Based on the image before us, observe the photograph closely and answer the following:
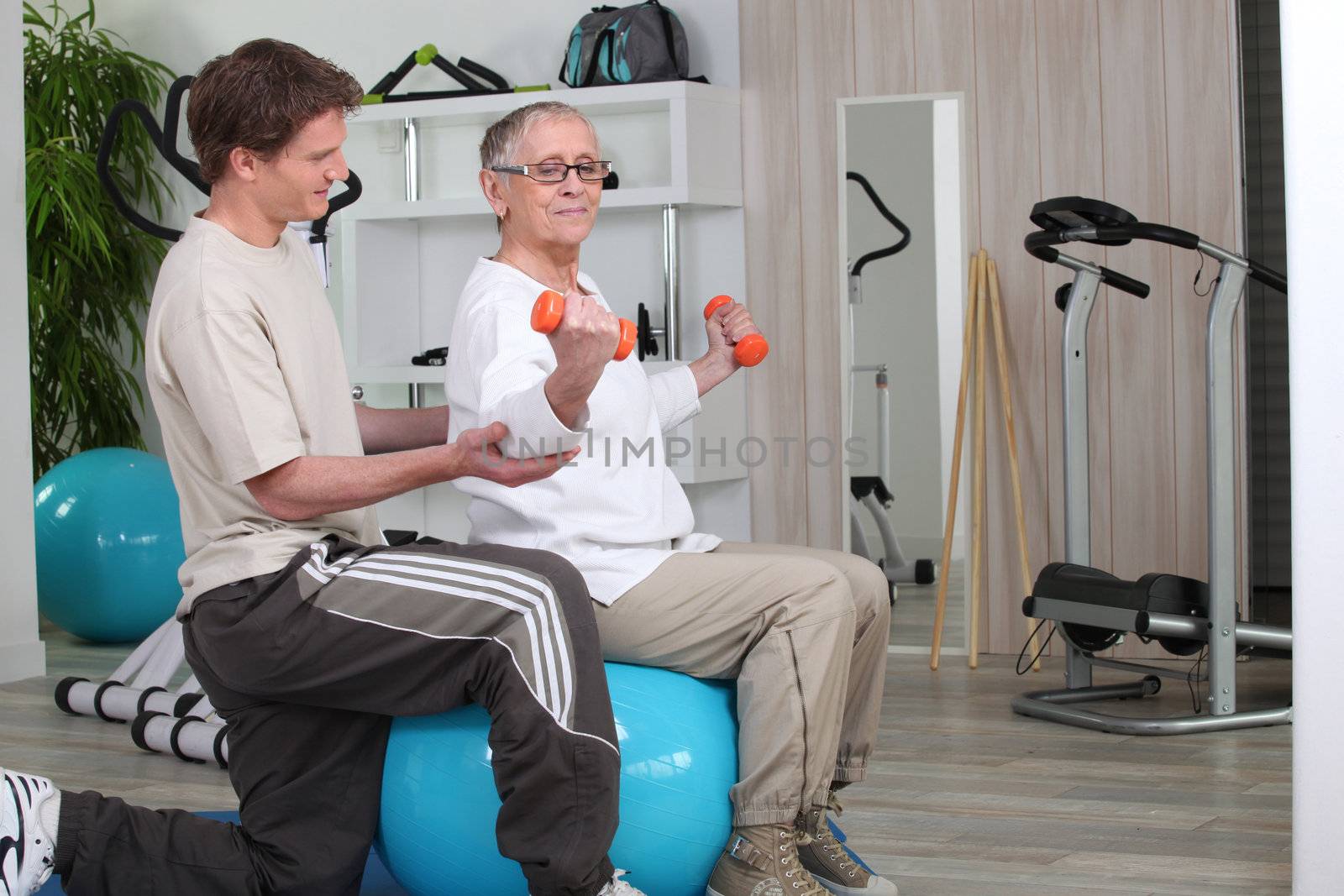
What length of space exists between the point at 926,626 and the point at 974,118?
1.46 meters

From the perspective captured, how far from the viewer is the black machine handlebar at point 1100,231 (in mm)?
3256

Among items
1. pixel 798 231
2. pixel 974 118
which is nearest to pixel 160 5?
pixel 798 231

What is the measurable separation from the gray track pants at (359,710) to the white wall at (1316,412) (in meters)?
0.93

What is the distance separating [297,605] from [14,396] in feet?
9.11

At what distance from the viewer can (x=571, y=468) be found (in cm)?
200

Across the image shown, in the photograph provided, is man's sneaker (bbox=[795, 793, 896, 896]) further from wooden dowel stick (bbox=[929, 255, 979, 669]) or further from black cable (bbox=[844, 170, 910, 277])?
black cable (bbox=[844, 170, 910, 277])

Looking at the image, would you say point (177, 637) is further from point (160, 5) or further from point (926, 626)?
point (160, 5)

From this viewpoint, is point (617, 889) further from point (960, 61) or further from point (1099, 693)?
point (960, 61)

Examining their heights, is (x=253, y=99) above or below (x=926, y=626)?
above

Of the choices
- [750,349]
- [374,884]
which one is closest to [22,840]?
[374,884]

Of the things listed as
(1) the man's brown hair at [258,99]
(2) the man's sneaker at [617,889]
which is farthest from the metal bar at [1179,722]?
(1) the man's brown hair at [258,99]

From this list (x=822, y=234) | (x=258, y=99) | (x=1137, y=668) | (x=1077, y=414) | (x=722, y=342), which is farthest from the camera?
(x=822, y=234)

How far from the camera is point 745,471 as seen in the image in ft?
15.0

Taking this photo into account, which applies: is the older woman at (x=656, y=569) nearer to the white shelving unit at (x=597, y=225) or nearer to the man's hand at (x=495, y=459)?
the man's hand at (x=495, y=459)
